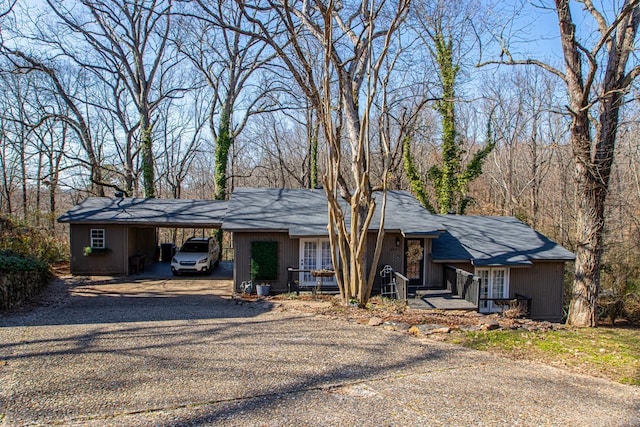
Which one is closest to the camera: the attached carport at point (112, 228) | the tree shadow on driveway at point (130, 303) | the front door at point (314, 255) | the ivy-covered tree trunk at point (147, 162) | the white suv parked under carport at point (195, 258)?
the tree shadow on driveway at point (130, 303)

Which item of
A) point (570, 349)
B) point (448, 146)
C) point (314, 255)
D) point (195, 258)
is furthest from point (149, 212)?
point (570, 349)

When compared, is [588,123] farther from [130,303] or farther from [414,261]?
[130,303]

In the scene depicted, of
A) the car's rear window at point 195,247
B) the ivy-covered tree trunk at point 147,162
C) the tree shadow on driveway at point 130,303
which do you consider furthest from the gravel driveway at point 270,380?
the ivy-covered tree trunk at point 147,162

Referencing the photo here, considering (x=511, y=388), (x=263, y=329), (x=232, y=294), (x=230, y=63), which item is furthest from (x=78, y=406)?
(x=230, y=63)

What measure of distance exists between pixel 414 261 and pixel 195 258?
865 cm

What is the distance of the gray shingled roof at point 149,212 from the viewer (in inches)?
638

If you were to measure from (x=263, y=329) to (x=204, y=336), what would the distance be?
1.21 metres

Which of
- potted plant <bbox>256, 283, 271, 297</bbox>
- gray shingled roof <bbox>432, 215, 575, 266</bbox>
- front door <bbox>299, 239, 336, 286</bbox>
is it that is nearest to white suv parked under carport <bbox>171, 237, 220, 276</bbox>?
potted plant <bbox>256, 283, 271, 297</bbox>

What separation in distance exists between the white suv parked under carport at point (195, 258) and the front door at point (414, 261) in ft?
26.7

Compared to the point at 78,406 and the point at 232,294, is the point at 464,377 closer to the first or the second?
the point at 78,406

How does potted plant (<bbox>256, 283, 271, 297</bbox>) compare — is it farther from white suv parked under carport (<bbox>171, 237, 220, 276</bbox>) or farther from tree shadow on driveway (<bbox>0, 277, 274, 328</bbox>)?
white suv parked under carport (<bbox>171, 237, 220, 276</bbox>)

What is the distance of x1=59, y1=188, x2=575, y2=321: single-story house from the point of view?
14086 millimetres

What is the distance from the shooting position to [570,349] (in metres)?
7.38

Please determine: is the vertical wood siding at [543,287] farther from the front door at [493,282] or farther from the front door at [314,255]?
the front door at [314,255]
